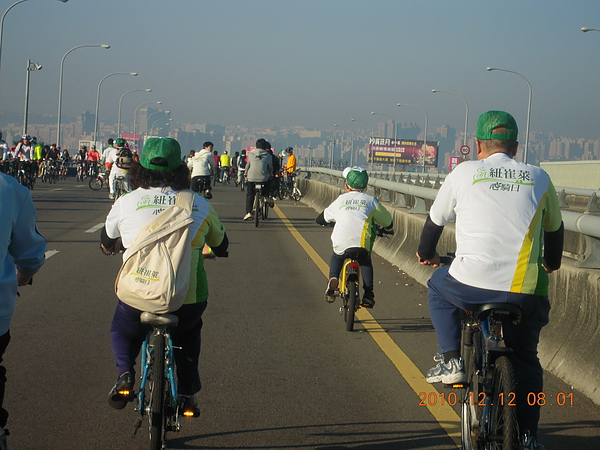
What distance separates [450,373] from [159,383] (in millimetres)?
1430

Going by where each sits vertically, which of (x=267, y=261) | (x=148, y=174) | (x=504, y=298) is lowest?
(x=267, y=261)

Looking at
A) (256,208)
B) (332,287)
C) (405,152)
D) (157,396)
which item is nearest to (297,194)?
(256,208)

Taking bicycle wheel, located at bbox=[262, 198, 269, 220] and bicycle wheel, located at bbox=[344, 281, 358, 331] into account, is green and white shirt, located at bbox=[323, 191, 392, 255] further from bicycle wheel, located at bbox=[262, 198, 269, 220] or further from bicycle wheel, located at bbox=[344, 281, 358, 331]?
bicycle wheel, located at bbox=[262, 198, 269, 220]

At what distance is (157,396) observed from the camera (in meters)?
4.38

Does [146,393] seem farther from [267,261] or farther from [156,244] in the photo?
[267,261]

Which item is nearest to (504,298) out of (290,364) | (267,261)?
(290,364)

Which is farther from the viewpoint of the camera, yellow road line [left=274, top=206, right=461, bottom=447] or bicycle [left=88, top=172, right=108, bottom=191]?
bicycle [left=88, top=172, right=108, bottom=191]

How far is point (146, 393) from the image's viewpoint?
4.65 meters

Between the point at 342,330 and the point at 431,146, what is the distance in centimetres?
13337

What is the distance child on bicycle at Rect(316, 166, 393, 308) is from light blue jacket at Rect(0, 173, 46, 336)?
4.86 meters

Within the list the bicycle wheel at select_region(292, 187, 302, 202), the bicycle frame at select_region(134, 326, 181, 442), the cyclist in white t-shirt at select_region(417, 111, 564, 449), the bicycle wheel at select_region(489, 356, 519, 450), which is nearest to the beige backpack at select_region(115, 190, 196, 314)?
the bicycle frame at select_region(134, 326, 181, 442)

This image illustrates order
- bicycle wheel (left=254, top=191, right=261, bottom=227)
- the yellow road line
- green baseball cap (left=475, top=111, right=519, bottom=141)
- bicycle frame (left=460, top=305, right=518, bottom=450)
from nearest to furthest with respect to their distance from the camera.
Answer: bicycle frame (left=460, top=305, right=518, bottom=450) < green baseball cap (left=475, top=111, right=519, bottom=141) < the yellow road line < bicycle wheel (left=254, top=191, right=261, bottom=227)

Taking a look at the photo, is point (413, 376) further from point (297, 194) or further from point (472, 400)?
point (297, 194)

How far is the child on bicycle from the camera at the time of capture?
870 cm
